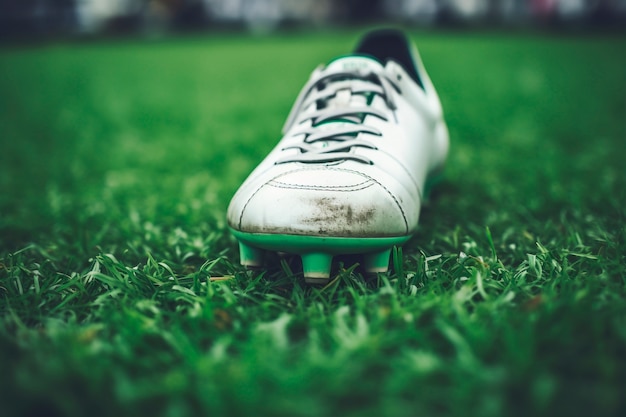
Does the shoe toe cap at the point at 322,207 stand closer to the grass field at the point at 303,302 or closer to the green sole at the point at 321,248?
the green sole at the point at 321,248

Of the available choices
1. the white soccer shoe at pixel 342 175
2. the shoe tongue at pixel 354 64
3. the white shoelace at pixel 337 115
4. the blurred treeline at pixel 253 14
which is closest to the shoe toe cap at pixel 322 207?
the white soccer shoe at pixel 342 175

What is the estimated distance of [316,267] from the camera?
120cm

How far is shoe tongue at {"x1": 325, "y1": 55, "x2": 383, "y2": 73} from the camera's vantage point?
172 cm

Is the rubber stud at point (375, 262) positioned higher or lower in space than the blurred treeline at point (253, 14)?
higher

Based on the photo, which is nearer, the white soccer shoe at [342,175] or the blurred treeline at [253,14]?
the white soccer shoe at [342,175]

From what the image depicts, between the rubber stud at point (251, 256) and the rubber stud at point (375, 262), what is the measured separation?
274mm

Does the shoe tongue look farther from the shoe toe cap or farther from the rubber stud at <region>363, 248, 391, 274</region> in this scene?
the rubber stud at <region>363, 248, 391, 274</region>

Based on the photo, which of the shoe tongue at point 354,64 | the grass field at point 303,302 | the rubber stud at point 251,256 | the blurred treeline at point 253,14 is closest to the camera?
the grass field at point 303,302

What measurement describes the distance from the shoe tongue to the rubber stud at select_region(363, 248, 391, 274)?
2.39 feet

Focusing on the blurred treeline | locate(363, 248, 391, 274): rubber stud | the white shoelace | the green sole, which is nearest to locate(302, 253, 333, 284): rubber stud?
the green sole

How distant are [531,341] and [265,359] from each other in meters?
0.48

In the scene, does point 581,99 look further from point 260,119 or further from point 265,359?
point 265,359

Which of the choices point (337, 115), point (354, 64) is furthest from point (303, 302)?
point (354, 64)

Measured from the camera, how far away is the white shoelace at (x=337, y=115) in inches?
55.7
